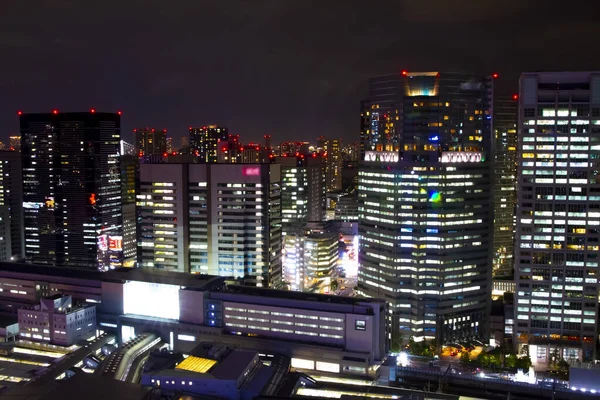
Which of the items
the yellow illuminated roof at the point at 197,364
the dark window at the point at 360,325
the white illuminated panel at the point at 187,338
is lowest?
the white illuminated panel at the point at 187,338

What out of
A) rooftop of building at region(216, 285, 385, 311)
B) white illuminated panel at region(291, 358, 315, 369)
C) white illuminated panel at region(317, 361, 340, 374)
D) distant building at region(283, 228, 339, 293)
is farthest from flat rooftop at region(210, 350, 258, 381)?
distant building at region(283, 228, 339, 293)

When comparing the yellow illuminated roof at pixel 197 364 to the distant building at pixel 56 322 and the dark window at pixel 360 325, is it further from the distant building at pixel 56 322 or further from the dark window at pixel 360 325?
the distant building at pixel 56 322

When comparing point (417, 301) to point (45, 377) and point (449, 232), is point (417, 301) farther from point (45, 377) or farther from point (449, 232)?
point (45, 377)

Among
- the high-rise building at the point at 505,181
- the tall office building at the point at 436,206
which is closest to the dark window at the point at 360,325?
the tall office building at the point at 436,206

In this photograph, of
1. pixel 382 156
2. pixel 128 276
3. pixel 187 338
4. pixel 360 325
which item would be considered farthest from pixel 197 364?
pixel 382 156

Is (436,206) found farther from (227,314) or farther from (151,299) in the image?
(151,299)

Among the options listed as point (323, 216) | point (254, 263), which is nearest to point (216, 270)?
point (254, 263)

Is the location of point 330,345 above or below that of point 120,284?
below
